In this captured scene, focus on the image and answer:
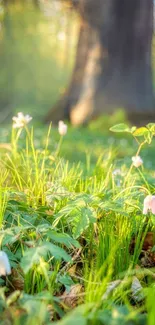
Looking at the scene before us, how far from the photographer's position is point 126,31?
1163 centimetres

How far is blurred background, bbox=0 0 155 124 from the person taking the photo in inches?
460

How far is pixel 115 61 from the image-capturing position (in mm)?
11805

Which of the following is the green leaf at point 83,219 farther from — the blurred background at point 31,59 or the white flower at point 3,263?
the blurred background at point 31,59

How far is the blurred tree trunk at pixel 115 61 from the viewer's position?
11.5 metres

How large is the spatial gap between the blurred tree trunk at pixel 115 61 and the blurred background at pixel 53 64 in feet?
0.07

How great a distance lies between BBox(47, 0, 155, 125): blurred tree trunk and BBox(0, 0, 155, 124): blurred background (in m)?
0.02

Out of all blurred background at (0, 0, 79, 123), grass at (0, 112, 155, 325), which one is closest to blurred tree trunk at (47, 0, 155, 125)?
grass at (0, 112, 155, 325)

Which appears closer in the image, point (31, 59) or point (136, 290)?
point (136, 290)

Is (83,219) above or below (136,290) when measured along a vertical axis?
above

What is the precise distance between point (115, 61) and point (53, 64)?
2354 cm

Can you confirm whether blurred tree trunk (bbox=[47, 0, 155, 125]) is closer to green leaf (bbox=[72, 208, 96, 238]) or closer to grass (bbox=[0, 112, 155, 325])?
grass (bbox=[0, 112, 155, 325])

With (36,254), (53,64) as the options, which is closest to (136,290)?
(36,254)

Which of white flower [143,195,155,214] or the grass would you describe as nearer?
the grass

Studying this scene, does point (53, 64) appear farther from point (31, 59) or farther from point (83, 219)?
point (83, 219)
